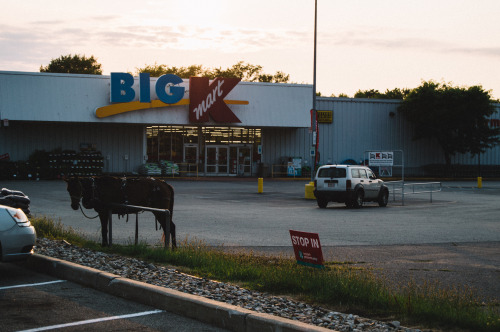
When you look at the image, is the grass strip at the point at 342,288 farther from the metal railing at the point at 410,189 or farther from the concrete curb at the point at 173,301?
the metal railing at the point at 410,189

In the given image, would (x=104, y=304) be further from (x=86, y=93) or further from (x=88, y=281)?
(x=86, y=93)

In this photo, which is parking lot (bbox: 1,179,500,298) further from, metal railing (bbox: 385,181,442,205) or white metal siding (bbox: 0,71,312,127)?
white metal siding (bbox: 0,71,312,127)

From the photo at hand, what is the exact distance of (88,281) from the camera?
29.1 ft

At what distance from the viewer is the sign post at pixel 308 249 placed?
28.2 feet

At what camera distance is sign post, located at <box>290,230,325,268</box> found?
28.2ft

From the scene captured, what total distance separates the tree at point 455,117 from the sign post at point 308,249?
47.9 metres

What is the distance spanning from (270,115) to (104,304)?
135 feet

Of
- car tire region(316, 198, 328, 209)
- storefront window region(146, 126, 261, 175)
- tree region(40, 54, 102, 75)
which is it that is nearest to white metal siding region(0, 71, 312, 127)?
storefront window region(146, 126, 261, 175)

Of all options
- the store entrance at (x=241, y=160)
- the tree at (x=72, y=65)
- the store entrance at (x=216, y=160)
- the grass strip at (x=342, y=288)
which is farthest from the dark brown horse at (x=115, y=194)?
the tree at (x=72, y=65)

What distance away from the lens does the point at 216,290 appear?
779cm

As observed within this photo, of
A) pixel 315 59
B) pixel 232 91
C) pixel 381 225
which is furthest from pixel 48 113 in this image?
pixel 381 225

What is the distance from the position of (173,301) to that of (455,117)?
51.5m

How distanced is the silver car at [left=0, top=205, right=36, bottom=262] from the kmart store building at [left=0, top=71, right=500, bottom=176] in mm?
34287

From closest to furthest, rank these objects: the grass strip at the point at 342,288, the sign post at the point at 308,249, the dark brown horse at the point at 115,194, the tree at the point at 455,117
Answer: the grass strip at the point at 342,288 < the sign post at the point at 308,249 < the dark brown horse at the point at 115,194 < the tree at the point at 455,117
